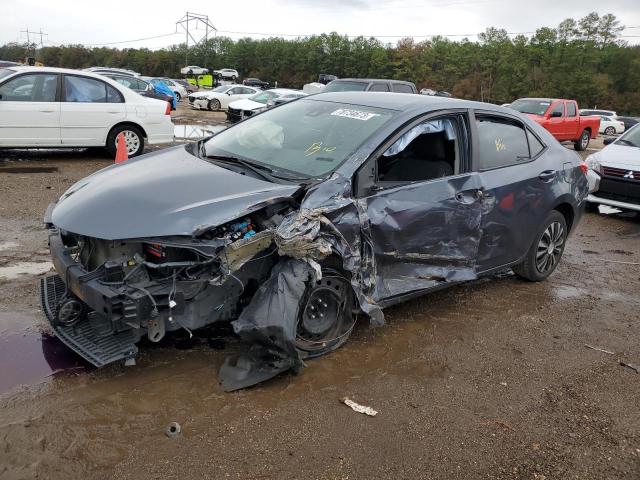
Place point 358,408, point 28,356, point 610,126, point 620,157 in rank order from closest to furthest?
point 358,408, point 28,356, point 620,157, point 610,126

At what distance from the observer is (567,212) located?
566cm

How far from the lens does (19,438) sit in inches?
108

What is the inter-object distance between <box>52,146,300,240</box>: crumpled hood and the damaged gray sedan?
12 millimetres

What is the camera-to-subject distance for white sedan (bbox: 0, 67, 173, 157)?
29.5ft

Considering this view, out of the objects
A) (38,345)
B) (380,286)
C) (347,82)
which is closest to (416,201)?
(380,286)

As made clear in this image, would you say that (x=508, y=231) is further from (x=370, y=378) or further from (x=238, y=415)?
(x=238, y=415)

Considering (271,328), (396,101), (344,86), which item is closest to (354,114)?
(396,101)

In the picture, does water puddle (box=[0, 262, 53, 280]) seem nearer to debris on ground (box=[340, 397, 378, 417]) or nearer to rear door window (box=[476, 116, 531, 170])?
→ debris on ground (box=[340, 397, 378, 417])

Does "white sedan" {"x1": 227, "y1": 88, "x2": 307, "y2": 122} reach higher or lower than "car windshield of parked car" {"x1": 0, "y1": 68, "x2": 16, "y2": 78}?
lower

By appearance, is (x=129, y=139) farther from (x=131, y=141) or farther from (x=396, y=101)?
(x=396, y=101)

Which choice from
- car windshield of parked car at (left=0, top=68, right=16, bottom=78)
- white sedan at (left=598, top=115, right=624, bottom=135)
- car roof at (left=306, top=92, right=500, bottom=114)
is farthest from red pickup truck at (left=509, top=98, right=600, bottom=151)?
white sedan at (left=598, top=115, right=624, bottom=135)

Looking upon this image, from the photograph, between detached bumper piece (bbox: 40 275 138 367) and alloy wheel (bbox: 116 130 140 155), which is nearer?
detached bumper piece (bbox: 40 275 138 367)

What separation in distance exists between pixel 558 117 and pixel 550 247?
563 inches

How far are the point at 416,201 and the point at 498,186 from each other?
100 centimetres
